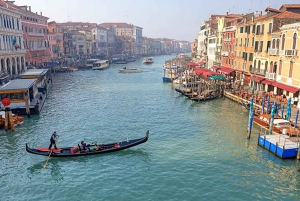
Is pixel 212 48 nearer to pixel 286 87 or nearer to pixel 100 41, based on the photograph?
pixel 286 87

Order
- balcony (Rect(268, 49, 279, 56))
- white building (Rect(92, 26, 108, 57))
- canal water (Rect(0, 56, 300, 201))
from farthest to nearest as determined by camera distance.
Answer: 1. white building (Rect(92, 26, 108, 57))
2. balcony (Rect(268, 49, 279, 56))
3. canal water (Rect(0, 56, 300, 201))

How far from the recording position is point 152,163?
15.5 metres

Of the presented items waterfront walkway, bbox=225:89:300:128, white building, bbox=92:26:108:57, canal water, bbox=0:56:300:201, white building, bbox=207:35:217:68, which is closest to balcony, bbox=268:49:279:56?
waterfront walkway, bbox=225:89:300:128

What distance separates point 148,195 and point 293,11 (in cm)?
2792

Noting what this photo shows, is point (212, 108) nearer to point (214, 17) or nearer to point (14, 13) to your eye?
point (14, 13)

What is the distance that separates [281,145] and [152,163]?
7630 mm

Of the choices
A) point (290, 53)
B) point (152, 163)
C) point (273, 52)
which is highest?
point (273, 52)

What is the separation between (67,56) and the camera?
8212 cm

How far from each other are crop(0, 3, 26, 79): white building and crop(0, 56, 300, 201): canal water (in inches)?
772

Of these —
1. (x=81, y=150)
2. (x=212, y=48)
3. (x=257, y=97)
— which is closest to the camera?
(x=81, y=150)

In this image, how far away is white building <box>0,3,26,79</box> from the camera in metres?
39.5

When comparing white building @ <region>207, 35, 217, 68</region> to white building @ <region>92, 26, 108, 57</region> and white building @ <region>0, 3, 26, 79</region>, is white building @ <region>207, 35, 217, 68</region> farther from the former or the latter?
white building @ <region>92, 26, 108, 57</region>

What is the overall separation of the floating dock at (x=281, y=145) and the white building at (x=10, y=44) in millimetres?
33563

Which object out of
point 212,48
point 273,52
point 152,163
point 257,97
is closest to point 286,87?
point 257,97
